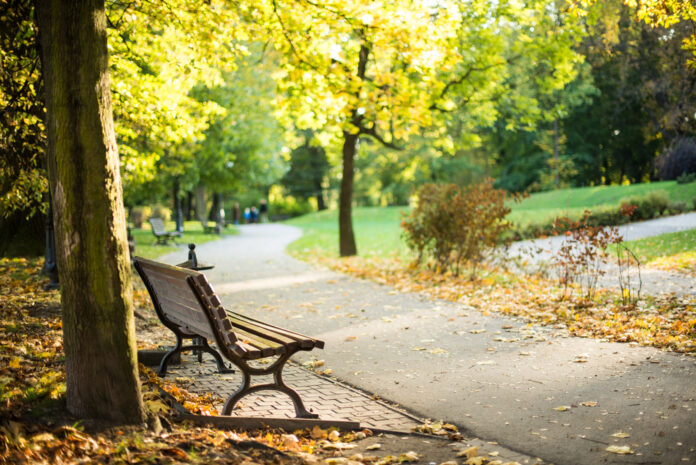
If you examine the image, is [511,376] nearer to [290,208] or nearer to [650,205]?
[650,205]

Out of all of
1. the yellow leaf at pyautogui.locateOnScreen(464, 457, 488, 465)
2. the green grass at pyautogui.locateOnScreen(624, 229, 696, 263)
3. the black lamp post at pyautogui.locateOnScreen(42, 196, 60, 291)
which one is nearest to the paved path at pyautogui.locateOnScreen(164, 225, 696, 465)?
the yellow leaf at pyautogui.locateOnScreen(464, 457, 488, 465)

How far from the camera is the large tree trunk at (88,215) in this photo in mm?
3961

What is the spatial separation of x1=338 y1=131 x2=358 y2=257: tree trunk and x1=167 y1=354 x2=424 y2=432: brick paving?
11510 millimetres

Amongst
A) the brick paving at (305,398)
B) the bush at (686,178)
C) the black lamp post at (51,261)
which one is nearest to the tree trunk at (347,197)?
the black lamp post at (51,261)

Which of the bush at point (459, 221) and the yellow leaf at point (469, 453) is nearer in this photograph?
the yellow leaf at point (469, 453)

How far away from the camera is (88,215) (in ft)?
13.1

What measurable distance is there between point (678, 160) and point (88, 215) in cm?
2884

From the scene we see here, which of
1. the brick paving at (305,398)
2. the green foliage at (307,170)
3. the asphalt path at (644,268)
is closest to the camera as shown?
the brick paving at (305,398)

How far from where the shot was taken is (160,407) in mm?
4602

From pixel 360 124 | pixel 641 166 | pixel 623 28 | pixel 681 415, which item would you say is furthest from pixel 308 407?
pixel 641 166

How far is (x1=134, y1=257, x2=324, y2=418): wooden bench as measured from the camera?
15.4 ft

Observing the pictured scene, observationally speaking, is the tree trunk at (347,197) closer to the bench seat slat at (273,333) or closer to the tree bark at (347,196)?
the tree bark at (347,196)

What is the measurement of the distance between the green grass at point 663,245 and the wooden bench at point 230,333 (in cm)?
1105

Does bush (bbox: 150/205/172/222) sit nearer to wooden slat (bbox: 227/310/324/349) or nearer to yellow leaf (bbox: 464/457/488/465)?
wooden slat (bbox: 227/310/324/349)
